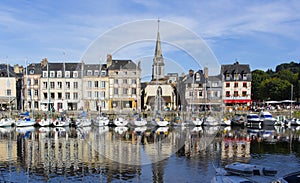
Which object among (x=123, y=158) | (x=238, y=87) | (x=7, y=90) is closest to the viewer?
(x=123, y=158)

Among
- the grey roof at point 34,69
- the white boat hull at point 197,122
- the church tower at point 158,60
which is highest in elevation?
the grey roof at point 34,69

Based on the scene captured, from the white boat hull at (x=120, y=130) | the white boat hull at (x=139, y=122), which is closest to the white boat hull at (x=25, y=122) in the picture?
the white boat hull at (x=120, y=130)

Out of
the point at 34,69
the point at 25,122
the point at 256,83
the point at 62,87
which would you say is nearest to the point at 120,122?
the point at 25,122

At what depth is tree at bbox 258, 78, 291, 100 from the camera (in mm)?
81044

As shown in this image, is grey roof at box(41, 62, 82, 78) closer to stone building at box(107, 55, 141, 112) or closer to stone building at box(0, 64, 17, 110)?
stone building at box(0, 64, 17, 110)

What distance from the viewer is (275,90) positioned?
8238 cm

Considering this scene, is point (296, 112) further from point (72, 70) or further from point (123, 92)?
point (72, 70)

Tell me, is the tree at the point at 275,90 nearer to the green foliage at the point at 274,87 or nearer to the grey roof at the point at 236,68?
the green foliage at the point at 274,87

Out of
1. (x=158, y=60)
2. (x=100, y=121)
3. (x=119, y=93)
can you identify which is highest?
(x=158, y=60)

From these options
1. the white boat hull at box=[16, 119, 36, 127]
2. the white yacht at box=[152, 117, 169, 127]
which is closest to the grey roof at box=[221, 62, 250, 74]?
the white yacht at box=[152, 117, 169, 127]

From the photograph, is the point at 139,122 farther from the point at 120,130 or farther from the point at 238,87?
the point at 238,87

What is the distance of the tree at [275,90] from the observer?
8104 cm

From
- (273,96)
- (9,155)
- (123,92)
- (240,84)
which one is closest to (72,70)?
(123,92)

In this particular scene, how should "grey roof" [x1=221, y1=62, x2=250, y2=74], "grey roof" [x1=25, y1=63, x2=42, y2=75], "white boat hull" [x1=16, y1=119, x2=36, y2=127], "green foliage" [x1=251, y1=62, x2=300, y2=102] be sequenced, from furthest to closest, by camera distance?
"green foliage" [x1=251, y1=62, x2=300, y2=102]
"grey roof" [x1=221, y1=62, x2=250, y2=74]
"grey roof" [x1=25, y1=63, x2=42, y2=75]
"white boat hull" [x1=16, y1=119, x2=36, y2=127]
